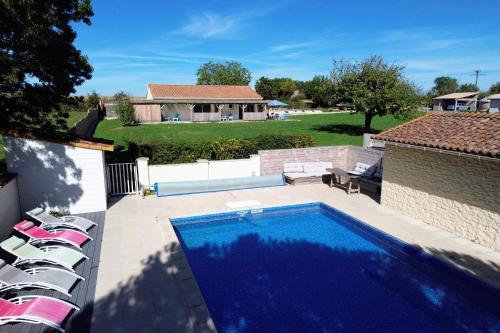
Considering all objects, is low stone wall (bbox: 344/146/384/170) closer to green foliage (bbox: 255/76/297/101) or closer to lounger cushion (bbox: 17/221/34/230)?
lounger cushion (bbox: 17/221/34/230)

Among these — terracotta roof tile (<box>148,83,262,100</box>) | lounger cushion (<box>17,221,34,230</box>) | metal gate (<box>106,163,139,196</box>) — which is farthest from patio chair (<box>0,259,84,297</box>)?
terracotta roof tile (<box>148,83,262,100</box>)

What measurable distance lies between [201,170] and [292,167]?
4004 mm

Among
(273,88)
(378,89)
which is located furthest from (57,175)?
(273,88)

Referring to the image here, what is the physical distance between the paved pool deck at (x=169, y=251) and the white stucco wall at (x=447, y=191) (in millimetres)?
304

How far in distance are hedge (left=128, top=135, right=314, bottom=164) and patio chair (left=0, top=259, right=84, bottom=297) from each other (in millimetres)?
7413

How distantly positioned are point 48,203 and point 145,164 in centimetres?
357

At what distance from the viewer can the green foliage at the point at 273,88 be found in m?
90.1

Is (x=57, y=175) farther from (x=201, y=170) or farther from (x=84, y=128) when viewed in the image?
(x=84, y=128)

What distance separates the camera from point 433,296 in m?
6.66

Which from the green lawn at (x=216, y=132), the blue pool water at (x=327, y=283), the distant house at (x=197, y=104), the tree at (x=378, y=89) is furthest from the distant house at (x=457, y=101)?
the blue pool water at (x=327, y=283)

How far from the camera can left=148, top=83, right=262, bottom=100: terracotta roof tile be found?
42.0 m

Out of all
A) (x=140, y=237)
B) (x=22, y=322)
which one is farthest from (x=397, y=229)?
(x=22, y=322)

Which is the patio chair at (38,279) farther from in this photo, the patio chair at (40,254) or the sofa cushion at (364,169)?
the sofa cushion at (364,169)


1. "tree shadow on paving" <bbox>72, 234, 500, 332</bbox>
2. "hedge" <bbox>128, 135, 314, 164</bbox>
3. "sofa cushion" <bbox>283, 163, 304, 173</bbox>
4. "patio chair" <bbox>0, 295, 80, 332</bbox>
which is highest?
"hedge" <bbox>128, 135, 314, 164</bbox>
